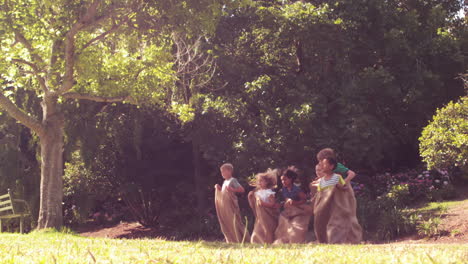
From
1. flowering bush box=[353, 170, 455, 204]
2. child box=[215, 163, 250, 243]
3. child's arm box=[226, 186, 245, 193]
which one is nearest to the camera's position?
child's arm box=[226, 186, 245, 193]

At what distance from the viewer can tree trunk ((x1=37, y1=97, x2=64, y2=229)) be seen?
11.1 m

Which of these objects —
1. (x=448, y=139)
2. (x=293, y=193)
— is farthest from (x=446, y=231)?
(x=293, y=193)

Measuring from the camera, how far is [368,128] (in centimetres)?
1428

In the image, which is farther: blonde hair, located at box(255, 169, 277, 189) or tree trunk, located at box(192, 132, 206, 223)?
tree trunk, located at box(192, 132, 206, 223)

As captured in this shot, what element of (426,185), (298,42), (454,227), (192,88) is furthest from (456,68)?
(192,88)

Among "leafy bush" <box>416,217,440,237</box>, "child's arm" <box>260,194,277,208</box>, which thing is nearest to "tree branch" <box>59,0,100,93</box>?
"child's arm" <box>260,194,277,208</box>

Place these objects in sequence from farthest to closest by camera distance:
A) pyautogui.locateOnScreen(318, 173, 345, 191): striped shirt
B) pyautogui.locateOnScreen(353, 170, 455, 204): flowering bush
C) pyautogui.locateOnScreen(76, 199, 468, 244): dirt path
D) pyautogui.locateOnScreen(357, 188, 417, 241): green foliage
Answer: pyautogui.locateOnScreen(353, 170, 455, 204): flowering bush → pyautogui.locateOnScreen(357, 188, 417, 241): green foliage → pyautogui.locateOnScreen(76, 199, 468, 244): dirt path → pyautogui.locateOnScreen(318, 173, 345, 191): striped shirt

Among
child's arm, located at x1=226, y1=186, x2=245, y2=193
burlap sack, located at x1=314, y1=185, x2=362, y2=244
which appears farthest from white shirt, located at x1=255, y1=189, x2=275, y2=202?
burlap sack, located at x1=314, y1=185, x2=362, y2=244

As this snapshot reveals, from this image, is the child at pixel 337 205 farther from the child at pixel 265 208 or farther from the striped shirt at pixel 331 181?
the child at pixel 265 208

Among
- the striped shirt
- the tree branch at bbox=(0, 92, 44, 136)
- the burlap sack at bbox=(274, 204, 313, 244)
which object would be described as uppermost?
the tree branch at bbox=(0, 92, 44, 136)

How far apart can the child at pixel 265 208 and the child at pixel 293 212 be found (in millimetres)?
293

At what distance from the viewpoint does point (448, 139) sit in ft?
42.5

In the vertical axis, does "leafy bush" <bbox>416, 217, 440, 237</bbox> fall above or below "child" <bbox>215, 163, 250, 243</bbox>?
below

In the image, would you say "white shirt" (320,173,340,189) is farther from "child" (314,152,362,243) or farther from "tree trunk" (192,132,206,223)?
"tree trunk" (192,132,206,223)
